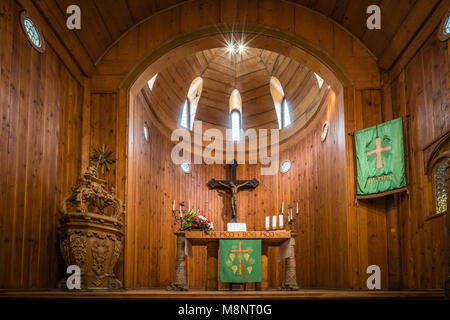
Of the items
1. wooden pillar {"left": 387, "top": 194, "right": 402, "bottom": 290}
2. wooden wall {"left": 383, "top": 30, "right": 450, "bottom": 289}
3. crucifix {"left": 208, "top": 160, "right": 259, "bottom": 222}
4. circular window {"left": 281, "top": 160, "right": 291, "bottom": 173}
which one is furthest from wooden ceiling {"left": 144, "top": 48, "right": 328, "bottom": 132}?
wooden pillar {"left": 387, "top": 194, "right": 402, "bottom": 290}

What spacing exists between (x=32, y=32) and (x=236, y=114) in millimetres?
7982

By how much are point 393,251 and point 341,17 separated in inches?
152

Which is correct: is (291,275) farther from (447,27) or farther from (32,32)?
(32,32)

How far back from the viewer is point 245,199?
42.2 ft

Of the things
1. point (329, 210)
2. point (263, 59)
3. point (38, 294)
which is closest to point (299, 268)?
point (329, 210)

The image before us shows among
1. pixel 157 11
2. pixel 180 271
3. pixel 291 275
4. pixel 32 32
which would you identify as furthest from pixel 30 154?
pixel 291 275

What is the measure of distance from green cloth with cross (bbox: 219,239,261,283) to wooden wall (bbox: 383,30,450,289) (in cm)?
213

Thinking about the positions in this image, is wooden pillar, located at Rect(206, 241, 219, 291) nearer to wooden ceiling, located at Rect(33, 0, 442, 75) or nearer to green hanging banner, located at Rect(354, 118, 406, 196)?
green hanging banner, located at Rect(354, 118, 406, 196)

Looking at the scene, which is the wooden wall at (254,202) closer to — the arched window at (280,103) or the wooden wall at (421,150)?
the wooden wall at (421,150)

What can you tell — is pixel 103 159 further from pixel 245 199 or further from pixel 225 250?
pixel 245 199

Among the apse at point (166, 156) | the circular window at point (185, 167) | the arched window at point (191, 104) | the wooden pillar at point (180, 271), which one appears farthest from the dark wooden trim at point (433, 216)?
the arched window at point (191, 104)

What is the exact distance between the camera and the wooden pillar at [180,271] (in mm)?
6926

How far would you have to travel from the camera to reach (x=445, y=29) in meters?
5.91

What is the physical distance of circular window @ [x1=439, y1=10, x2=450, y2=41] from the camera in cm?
584
